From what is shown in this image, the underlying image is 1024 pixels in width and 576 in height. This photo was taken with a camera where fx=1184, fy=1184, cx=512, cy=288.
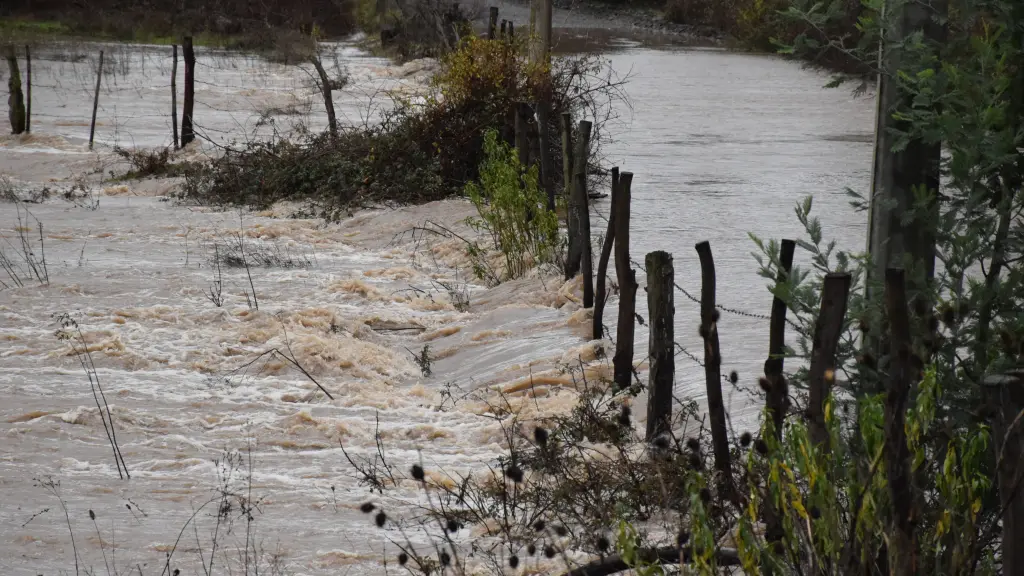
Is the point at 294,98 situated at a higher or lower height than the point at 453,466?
higher

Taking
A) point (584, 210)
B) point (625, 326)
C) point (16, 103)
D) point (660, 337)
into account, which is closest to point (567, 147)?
point (584, 210)

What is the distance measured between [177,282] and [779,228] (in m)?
5.23

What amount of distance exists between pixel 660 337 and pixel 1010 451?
2721 mm

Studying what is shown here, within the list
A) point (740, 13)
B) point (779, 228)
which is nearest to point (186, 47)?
point (779, 228)

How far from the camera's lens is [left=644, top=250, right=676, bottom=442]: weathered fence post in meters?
5.22

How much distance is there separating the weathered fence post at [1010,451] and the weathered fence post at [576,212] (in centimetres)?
520

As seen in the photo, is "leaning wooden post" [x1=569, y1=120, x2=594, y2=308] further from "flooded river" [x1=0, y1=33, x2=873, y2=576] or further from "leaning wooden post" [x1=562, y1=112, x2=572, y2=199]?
"leaning wooden post" [x1=562, y1=112, x2=572, y2=199]

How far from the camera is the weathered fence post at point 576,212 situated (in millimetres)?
7984

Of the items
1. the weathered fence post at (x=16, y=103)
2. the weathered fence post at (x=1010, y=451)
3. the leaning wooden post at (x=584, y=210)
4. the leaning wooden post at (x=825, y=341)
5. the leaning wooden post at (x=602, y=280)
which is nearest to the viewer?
the weathered fence post at (x=1010, y=451)

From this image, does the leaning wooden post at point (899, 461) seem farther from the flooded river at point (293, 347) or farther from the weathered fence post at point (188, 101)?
the weathered fence post at point (188, 101)

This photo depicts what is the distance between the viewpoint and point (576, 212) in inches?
329

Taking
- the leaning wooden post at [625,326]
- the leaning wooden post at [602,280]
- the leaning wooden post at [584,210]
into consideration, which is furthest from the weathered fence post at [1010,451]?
the leaning wooden post at [584,210]

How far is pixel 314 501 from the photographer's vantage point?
17.7ft

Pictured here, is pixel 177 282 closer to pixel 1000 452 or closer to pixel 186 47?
pixel 1000 452
